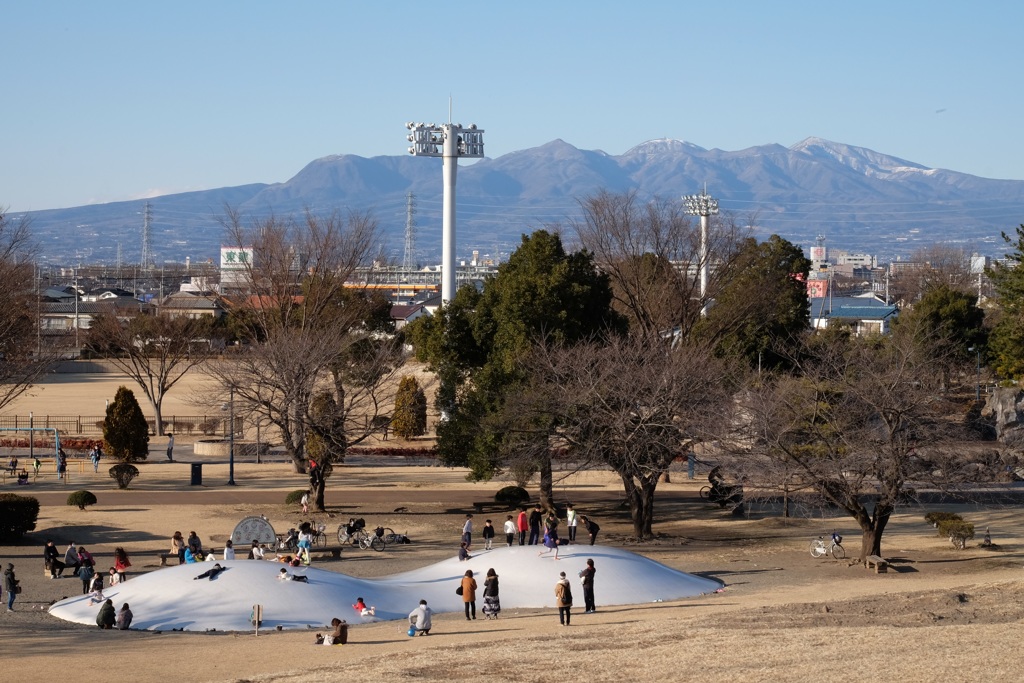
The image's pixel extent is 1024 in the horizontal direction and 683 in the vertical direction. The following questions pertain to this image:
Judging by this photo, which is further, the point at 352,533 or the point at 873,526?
the point at 352,533

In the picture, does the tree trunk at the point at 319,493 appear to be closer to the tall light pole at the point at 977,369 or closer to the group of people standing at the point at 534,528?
the group of people standing at the point at 534,528

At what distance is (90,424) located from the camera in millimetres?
61312

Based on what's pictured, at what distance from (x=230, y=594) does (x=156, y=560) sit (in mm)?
7301

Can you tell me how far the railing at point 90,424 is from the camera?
5884cm

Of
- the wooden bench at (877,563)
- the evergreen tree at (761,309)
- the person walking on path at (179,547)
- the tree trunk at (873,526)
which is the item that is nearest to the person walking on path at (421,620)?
the person walking on path at (179,547)

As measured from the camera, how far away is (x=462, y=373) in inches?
1665

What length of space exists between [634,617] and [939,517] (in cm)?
1561

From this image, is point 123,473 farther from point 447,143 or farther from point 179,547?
point 447,143

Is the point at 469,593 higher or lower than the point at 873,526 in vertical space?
lower

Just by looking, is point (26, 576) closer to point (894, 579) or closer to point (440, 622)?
point (440, 622)

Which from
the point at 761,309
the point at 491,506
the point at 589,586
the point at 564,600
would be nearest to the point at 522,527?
the point at 491,506

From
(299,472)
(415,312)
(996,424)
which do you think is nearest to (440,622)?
(299,472)

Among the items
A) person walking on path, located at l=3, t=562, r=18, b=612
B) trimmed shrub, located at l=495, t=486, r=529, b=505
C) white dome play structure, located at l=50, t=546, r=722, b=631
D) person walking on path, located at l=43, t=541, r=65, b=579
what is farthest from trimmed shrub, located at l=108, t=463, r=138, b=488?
person walking on path, located at l=3, t=562, r=18, b=612

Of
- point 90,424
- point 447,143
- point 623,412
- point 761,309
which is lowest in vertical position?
point 90,424
